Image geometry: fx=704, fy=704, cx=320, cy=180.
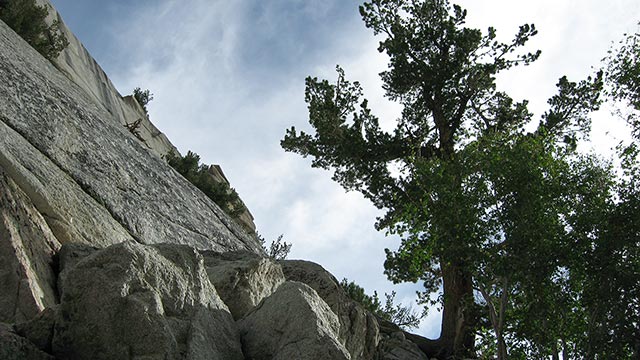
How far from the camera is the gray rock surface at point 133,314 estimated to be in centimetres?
740

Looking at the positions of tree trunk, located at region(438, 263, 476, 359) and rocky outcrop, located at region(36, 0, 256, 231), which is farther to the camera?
rocky outcrop, located at region(36, 0, 256, 231)

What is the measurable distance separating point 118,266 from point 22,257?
2017mm

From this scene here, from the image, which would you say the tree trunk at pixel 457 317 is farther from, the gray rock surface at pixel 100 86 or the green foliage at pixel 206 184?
the gray rock surface at pixel 100 86

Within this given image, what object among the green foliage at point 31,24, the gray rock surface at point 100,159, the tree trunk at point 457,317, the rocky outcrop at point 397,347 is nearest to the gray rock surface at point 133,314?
the gray rock surface at point 100,159

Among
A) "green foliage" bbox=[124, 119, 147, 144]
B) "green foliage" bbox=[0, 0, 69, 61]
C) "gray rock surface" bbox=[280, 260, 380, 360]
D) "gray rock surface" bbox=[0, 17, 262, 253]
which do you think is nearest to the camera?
"gray rock surface" bbox=[280, 260, 380, 360]

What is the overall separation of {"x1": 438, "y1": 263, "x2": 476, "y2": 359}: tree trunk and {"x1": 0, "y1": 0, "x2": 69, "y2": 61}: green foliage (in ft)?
60.2

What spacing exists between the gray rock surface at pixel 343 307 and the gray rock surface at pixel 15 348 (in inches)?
229

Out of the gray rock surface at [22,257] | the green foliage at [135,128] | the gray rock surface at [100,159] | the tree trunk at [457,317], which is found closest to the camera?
the gray rock surface at [22,257]

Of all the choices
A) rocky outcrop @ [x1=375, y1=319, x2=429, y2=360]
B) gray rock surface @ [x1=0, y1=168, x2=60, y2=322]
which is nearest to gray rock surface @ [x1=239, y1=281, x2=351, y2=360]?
gray rock surface @ [x1=0, y1=168, x2=60, y2=322]

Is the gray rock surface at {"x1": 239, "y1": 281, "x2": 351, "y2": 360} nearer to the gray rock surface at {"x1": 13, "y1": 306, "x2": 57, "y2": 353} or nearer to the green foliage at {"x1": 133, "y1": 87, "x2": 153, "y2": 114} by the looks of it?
the gray rock surface at {"x1": 13, "y1": 306, "x2": 57, "y2": 353}

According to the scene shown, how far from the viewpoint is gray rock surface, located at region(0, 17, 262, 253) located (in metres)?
13.3

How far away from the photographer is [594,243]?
58.5 feet

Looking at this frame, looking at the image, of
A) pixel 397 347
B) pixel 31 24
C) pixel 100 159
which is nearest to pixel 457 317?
pixel 397 347

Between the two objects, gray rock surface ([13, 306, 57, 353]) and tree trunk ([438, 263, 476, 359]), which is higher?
tree trunk ([438, 263, 476, 359])
